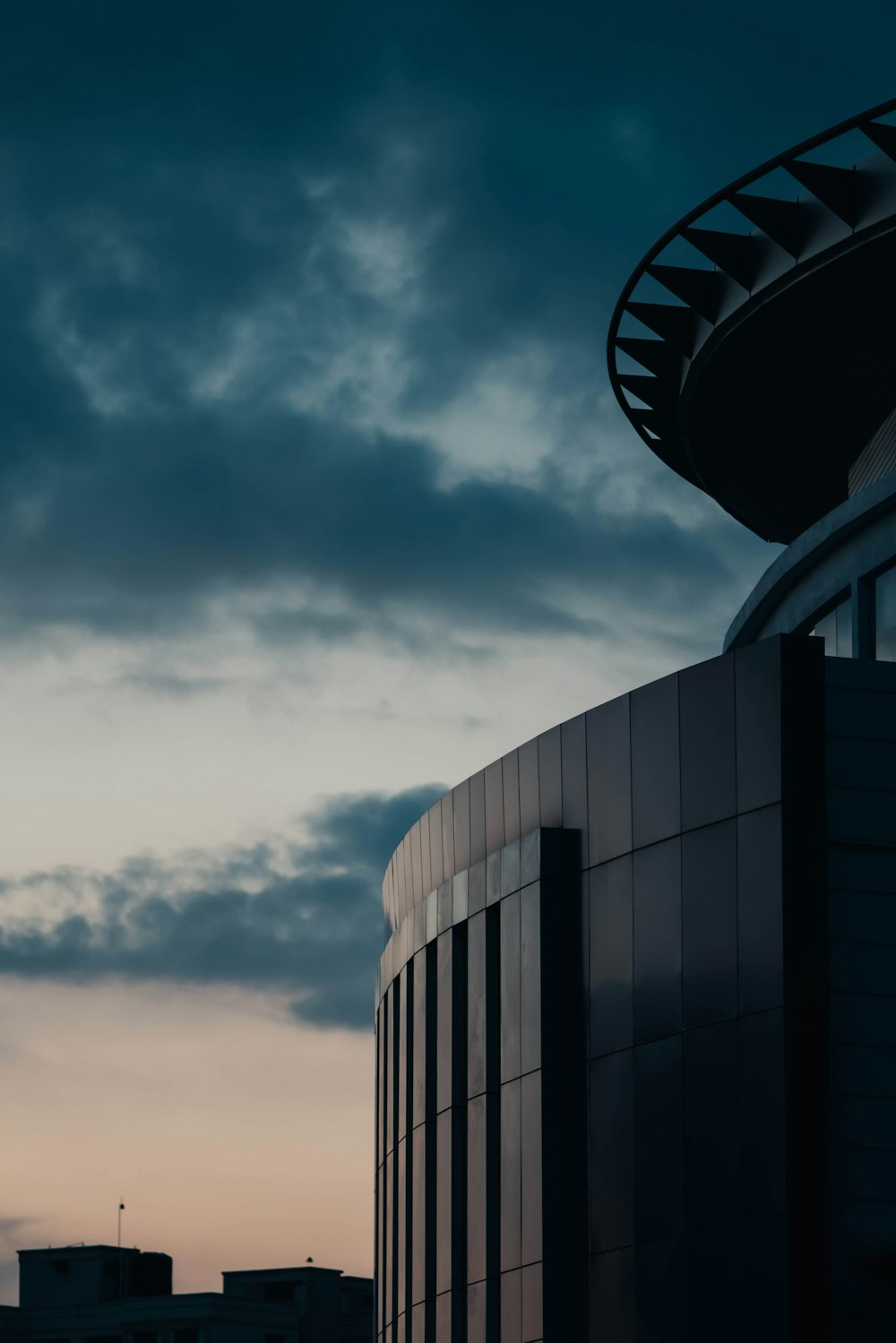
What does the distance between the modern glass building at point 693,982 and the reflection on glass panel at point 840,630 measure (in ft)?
0.26

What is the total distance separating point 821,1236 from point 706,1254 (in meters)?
1.84

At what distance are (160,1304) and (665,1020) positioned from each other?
82.4 metres

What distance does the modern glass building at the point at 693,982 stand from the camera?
2581 centimetres

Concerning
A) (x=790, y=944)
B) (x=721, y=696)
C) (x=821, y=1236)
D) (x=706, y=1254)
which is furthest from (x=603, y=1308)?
(x=721, y=696)

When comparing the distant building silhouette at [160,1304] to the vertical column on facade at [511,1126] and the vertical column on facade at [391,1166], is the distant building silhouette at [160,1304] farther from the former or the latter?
the vertical column on facade at [511,1126]

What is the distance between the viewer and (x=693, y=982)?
1082 inches

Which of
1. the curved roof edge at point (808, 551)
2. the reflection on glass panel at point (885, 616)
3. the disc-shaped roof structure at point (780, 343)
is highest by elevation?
the disc-shaped roof structure at point (780, 343)

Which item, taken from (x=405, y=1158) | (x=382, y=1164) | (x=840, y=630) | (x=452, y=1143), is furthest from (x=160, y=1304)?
(x=840, y=630)

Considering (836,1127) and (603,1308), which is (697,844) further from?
(603,1308)

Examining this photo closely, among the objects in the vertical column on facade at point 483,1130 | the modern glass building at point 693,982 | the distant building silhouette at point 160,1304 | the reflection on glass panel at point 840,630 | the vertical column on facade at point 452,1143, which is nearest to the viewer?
the modern glass building at point 693,982

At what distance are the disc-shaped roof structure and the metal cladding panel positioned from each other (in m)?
12.0

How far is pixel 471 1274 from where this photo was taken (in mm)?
33094

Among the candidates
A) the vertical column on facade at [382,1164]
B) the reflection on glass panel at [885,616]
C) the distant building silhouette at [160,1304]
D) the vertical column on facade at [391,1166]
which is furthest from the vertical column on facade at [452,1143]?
the distant building silhouette at [160,1304]

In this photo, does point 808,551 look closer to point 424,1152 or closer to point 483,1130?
point 483,1130
